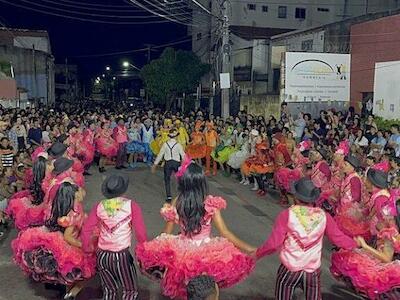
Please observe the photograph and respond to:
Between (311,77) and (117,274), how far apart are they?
19.8 m

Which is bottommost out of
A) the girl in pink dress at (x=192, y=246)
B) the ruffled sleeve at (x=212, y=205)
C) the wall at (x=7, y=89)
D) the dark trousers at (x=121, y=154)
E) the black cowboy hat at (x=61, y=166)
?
the dark trousers at (x=121, y=154)

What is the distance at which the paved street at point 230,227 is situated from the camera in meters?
7.36

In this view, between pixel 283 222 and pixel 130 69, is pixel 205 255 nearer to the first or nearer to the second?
pixel 283 222

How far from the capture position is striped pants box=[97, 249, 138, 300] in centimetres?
571

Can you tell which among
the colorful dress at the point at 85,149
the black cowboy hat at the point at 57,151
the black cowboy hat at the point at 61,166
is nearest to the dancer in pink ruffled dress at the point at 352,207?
the black cowboy hat at the point at 61,166

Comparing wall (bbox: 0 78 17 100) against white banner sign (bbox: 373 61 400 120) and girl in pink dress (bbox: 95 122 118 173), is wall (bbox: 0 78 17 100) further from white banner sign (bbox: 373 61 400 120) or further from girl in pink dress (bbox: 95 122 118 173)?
white banner sign (bbox: 373 61 400 120)

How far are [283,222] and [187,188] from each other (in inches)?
41.8

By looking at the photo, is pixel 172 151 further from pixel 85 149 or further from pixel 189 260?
pixel 189 260

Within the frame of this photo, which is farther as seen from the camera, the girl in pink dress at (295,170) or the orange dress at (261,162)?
the orange dress at (261,162)

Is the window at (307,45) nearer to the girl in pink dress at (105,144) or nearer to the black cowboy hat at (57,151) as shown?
the girl in pink dress at (105,144)

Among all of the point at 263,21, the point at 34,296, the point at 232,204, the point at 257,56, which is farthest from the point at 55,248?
the point at 263,21

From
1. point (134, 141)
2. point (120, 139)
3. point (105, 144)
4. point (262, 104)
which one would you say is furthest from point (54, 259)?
point (262, 104)

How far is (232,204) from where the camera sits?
13.1 metres

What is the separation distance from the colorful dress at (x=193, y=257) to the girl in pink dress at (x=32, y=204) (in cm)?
243
